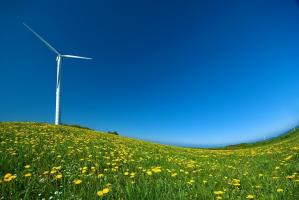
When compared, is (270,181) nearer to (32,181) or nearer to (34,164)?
(32,181)

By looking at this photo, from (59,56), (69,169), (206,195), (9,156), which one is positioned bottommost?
(206,195)

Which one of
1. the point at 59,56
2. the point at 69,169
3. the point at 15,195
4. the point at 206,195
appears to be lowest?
the point at 206,195

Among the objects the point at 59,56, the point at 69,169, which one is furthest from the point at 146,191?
the point at 59,56

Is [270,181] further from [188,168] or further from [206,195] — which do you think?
[188,168]

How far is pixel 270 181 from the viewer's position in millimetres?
6406

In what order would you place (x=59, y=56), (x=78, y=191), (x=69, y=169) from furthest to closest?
(x=59, y=56) → (x=69, y=169) → (x=78, y=191)

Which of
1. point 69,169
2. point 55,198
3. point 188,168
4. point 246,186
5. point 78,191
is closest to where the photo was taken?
point 55,198

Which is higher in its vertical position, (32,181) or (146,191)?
(32,181)

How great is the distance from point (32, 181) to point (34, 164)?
2.04 meters

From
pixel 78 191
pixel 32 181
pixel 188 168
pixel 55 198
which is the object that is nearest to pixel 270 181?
pixel 188 168

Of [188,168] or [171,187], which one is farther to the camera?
[188,168]

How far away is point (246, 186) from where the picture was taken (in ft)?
20.3

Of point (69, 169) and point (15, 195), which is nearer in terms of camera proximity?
point (15, 195)

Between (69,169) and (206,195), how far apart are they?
3560 millimetres
